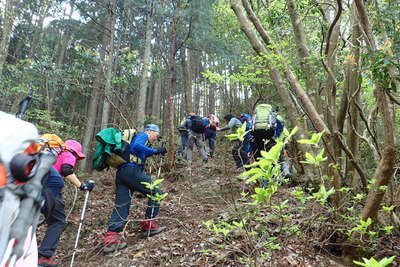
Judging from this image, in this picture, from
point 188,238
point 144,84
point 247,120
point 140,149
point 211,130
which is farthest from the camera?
point 144,84

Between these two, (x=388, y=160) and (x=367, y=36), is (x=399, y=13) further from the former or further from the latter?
(x=388, y=160)

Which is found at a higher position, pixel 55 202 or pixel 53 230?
pixel 55 202

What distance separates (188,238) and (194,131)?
226 inches

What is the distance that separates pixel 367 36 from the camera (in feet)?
10.8

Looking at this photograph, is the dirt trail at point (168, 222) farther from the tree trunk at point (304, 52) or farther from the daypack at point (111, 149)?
the tree trunk at point (304, 52)

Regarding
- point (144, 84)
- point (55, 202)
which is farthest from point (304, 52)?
point (144, 84)

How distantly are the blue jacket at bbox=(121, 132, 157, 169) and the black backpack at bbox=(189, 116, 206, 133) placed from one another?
4.88 meters

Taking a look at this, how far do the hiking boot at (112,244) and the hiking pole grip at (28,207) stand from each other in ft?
11.8

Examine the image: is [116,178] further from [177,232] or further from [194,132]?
[194,132]

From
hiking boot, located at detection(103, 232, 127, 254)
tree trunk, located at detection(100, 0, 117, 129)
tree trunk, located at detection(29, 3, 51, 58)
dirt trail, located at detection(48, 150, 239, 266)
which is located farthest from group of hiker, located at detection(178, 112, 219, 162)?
tree trunk, located at detection(29, 3, 51, 58)

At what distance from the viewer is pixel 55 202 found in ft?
14.4

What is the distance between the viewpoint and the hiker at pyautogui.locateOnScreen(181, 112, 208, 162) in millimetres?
10008

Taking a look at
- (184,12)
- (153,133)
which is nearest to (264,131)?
(153,133)

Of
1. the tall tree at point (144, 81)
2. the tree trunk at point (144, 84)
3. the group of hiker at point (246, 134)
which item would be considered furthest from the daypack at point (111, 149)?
the tall tree at point (144, 81)
